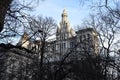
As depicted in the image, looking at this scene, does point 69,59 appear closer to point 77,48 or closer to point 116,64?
point 77,48

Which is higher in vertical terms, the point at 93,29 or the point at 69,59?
the point at 93,29

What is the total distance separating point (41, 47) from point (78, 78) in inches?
258

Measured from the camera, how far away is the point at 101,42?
37562 millimetres

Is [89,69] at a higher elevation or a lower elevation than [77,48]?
lower

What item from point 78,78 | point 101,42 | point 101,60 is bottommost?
point 78,78

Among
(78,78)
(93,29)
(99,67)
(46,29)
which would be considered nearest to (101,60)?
(99,67)

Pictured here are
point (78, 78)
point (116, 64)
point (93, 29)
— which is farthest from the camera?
point (93, 29)

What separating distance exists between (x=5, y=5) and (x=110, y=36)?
3021 cm

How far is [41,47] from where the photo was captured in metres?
37.2

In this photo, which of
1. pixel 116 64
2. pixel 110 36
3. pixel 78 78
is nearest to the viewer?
pixel 116 64

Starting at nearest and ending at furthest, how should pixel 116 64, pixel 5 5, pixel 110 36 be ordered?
pixel 5 5 < pixel 116 64 < pixel 110 36

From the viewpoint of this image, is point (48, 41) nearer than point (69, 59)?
No

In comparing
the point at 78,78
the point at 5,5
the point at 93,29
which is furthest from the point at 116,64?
the point at 5,5

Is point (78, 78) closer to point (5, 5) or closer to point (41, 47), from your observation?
point (41, 47)
